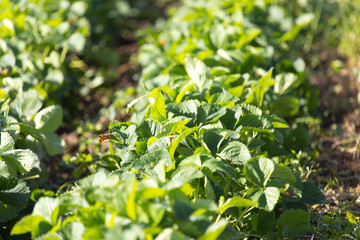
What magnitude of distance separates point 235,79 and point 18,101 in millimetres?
1047

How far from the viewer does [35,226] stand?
121cm

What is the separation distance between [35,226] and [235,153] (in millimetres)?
698

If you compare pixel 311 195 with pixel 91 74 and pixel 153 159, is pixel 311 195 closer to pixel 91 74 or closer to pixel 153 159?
pixel 153 159

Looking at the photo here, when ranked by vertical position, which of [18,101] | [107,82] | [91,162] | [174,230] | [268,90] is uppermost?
[174,230]

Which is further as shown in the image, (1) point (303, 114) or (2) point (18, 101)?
(1) point (303, 114)

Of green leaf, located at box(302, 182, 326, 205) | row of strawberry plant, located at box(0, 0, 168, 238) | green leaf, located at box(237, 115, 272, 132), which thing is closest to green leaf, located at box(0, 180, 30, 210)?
row of strawberry plant, located at box(0, 0, 168, 238)

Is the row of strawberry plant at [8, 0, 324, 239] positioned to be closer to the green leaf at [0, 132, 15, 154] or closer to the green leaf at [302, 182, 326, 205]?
the green leaf at [302, 182, 326, 205]

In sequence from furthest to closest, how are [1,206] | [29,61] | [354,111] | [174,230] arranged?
[354,111] → [29,61] → [1,206] → [174,230]

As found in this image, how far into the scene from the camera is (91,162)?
2160mm

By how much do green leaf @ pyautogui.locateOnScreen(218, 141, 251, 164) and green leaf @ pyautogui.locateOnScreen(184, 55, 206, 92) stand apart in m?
0.45

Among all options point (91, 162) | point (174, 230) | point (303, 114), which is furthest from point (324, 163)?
point (174, 230)

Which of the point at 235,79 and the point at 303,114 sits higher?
the point at 235,79

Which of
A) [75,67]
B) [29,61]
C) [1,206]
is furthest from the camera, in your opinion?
[75,67]

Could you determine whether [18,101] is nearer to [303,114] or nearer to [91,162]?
[91,162]
